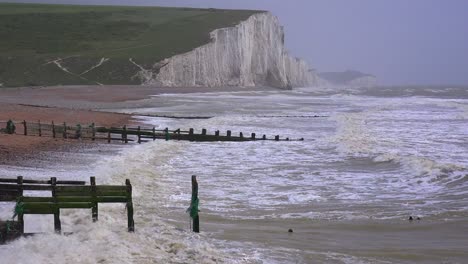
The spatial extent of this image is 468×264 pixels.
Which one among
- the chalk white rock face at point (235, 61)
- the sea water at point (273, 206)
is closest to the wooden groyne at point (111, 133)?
the sea water at point (273, 206)

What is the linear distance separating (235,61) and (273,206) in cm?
10882

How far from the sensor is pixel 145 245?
405 inches

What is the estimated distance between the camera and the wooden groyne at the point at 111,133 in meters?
26.9

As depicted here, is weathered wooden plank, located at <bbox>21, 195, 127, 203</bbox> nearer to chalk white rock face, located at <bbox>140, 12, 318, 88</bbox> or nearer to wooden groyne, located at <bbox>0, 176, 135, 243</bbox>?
wooden groyne, located at <bbox>0, 176, 135, 243</bbox>

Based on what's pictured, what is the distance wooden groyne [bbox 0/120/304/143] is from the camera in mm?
26891

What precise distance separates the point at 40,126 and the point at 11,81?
67012 millimetres

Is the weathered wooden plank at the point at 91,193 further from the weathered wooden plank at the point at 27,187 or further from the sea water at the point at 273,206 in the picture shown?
the sea water at the point at 273,206

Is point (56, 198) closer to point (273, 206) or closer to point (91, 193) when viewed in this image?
point (91, 193)

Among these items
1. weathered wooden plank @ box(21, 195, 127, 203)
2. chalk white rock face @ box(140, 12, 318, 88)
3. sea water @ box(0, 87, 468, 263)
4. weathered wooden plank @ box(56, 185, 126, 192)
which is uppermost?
chalk white rock face @ box(140, 12, 318, 88)

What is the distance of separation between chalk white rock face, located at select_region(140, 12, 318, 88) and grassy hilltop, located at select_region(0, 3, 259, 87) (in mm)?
2378

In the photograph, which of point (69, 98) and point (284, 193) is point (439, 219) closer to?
point (284, 193)

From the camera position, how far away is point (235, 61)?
122438 millimetres

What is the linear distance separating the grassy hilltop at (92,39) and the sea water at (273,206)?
7026 cm

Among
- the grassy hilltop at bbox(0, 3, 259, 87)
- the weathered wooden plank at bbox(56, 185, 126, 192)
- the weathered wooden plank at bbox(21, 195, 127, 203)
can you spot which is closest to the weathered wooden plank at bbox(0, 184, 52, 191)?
the weathered wooden plank at bbox(56, 185, 126, 192)
